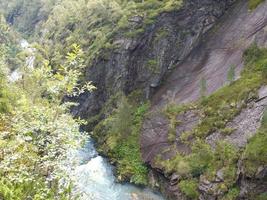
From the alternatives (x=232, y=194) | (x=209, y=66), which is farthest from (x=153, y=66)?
(x=232, y=194)

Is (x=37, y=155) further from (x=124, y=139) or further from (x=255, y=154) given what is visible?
(x=124, y=139)

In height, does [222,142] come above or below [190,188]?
above

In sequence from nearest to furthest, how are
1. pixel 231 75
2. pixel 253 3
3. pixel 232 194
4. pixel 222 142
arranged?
pixel 232 194 → pixel 222 142 → pixel 231 75 → pixel 253 3

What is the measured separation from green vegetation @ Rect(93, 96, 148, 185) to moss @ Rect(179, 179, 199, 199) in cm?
697

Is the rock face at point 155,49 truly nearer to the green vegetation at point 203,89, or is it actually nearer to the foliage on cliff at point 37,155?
the green vegetation at point 203,89

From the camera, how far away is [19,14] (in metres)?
187

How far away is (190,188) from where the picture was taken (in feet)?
135

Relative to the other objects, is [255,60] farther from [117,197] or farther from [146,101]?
[117,197]

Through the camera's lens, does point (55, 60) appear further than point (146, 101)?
Yes

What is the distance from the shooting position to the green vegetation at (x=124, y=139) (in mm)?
50125

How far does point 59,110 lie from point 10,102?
17.6m

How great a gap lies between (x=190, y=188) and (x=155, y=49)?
91.3ft

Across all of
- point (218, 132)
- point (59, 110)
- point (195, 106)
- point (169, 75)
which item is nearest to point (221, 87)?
point (195, 106)

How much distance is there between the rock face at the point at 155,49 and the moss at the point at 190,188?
2180cm
